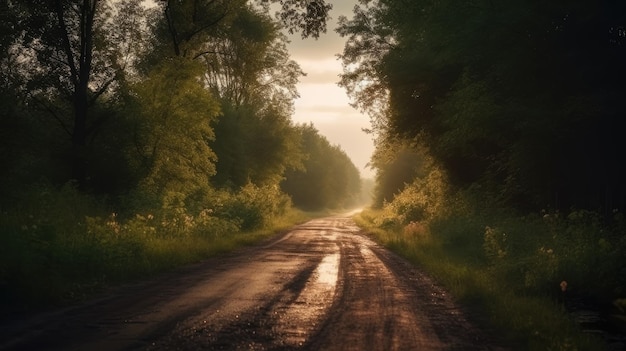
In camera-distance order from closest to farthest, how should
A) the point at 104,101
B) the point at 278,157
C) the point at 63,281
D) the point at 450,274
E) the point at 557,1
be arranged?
the point at 63,281, the point at 450,274, the point at 557,1, the point at 104,101, the point at 278,157

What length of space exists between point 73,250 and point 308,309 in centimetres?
656

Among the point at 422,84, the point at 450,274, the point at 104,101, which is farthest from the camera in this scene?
the point at 422,84

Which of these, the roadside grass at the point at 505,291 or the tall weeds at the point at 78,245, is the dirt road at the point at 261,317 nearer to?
the roadside grass at the point at 505,291

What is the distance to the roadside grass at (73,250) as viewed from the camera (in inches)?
385

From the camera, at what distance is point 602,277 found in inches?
400

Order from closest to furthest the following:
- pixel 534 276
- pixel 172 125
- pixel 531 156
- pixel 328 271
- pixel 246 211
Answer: pixel 534 276
pixel 328 271
pixel 531 156
pixel 172 125
pixel 246 211

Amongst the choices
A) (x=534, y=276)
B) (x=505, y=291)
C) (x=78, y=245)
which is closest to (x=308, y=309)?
(x=505, y=291)

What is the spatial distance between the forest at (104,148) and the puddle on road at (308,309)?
14.1ft

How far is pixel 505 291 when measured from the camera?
1092 centimetres

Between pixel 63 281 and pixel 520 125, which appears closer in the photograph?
pixel 63 281

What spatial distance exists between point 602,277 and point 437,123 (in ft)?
62.0

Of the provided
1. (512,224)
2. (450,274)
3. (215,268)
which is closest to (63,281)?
(215,268)

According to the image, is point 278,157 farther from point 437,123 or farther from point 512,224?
point 512,224

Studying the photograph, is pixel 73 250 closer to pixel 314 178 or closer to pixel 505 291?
pixel 505 291
